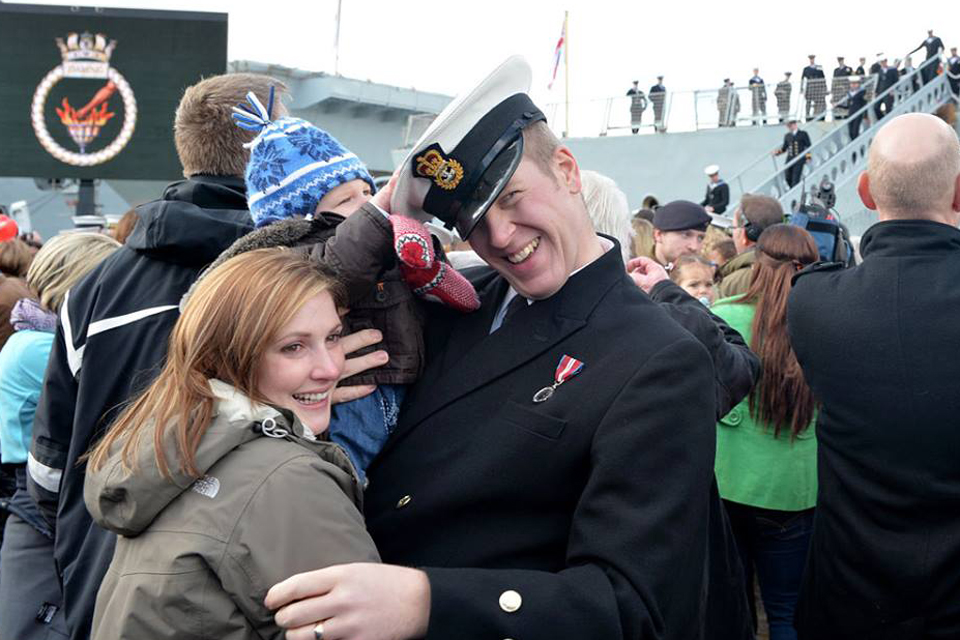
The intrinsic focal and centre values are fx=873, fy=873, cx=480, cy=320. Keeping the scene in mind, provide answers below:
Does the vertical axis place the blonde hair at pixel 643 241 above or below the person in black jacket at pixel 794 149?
below

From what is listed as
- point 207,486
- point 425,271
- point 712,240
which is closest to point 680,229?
point 712,240

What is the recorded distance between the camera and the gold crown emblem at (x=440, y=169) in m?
1.92

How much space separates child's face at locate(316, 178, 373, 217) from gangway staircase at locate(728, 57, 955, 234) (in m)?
16.0

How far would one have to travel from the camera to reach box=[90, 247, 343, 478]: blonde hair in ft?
5.84

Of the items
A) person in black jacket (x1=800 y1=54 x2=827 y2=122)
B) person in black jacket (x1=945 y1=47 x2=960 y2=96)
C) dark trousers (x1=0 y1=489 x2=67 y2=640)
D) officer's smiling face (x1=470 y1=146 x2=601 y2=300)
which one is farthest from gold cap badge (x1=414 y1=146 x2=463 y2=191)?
person in black jacket (x1=945 y1=47 x2=960 y2=96)

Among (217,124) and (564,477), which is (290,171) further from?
(564,477)

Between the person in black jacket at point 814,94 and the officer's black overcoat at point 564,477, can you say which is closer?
the officer's black overcoat at point 564,477

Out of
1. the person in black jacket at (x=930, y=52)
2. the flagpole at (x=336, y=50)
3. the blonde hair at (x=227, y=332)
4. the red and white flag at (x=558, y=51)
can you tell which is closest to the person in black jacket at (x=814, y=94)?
the person in black jacket at (x=930, y=52)

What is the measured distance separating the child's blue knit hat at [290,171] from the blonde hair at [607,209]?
1212mm

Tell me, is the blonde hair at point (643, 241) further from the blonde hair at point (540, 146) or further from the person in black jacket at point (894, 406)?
the blonde hair at point (540, 146)

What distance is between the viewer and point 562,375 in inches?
72.4

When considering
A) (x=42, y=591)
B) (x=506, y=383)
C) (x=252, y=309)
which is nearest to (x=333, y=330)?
(x=252, y=309)

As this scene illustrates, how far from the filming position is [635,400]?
170 cm

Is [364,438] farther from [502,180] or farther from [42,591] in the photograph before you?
[42,591]
